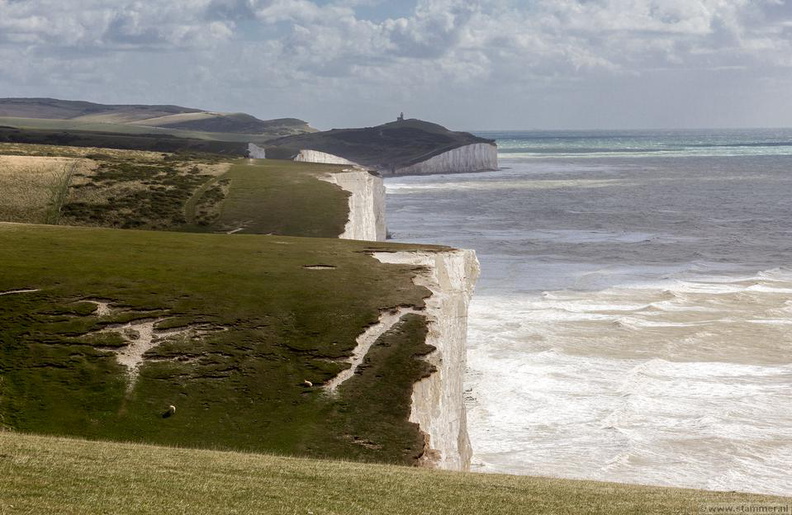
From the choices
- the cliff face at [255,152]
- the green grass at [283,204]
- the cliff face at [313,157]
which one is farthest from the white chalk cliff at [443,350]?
the cliff face at [255,152]

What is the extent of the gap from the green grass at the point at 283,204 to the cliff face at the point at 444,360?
61.9 feet

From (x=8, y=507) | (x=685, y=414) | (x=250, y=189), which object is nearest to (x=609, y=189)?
(x=250, y=189)

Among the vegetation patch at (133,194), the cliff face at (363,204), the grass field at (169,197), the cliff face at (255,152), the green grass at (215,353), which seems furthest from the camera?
the cliff face at (255,152)

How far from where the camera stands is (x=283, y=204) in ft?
223

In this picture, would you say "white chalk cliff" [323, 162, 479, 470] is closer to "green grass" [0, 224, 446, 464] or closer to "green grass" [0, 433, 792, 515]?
"green grass" [0, 224, 446, 464]

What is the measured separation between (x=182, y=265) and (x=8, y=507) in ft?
76.0

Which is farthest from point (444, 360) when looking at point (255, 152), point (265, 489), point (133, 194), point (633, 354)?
point (255, 152)

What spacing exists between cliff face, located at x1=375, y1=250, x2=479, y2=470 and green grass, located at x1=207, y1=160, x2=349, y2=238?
18.9 metres

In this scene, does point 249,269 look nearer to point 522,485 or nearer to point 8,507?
point 522,485

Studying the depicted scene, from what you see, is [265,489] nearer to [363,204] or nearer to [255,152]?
[363,204]

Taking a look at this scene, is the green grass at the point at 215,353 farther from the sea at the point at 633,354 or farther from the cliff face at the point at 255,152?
the cliff face at the point at 255,152

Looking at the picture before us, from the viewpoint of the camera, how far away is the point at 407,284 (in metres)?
37.6

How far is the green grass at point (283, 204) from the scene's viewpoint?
61.6 meters

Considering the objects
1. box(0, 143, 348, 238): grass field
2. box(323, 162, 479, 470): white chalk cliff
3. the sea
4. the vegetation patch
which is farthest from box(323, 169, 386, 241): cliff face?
box(323, 162, 479, 470): white chalk cliff
